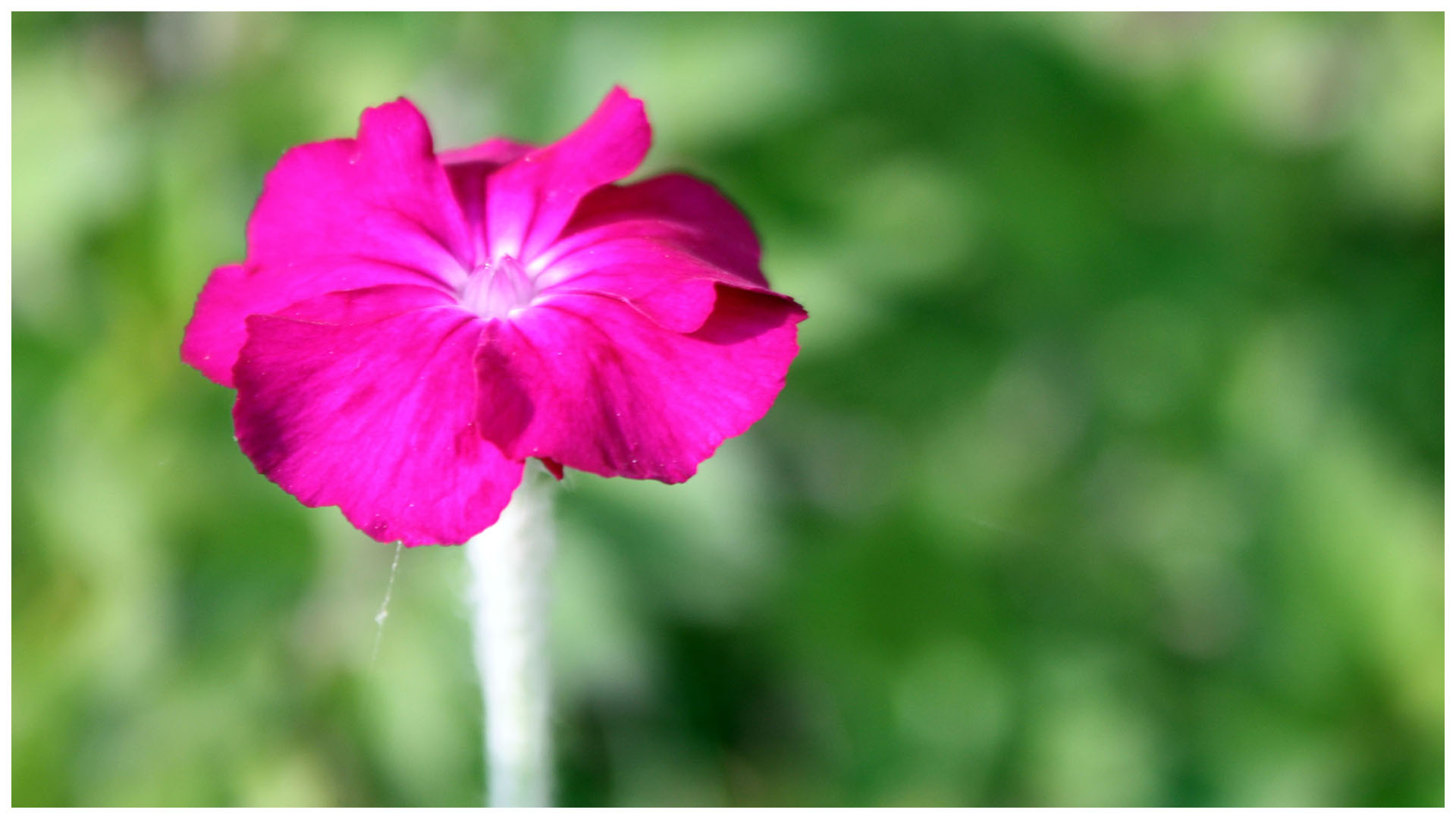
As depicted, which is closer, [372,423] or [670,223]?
[372,423]

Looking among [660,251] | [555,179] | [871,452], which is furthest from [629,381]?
[871,452]

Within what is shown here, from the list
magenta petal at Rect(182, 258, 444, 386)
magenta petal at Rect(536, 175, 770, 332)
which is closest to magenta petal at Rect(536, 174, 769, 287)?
magenta petal at Rect(536, 175, 770, 332)

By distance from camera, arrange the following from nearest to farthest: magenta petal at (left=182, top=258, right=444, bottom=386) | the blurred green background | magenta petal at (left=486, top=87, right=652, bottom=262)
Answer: magenta petal at (left=182, top=258, right=444, bottom=386)
magenta petal at (left=486, top=87, right=652, bottom=262)
the blurred green background

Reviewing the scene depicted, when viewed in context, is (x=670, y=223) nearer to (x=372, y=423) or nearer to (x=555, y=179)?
(x=555, y=179)

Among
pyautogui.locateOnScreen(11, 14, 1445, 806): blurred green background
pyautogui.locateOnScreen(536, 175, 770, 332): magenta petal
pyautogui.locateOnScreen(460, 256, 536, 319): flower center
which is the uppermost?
pyautogui.locateOnScreen(536, 175, 770, 332): magenta petal

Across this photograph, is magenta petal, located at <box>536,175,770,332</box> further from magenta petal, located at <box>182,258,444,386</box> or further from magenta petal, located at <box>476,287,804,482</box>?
magenta petal, located at <box>182,258,444,386</box>

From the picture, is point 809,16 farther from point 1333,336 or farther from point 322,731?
point 322,731
